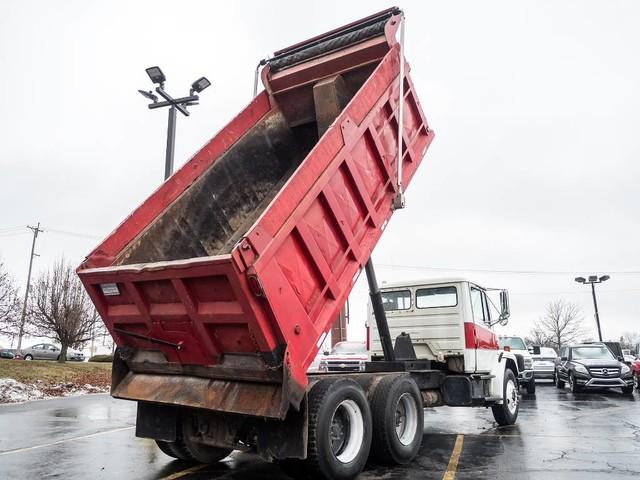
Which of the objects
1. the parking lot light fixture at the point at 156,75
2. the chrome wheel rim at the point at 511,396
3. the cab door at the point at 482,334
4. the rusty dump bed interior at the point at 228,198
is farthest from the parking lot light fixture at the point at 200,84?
the chrome wheel rim at the point at 511,396

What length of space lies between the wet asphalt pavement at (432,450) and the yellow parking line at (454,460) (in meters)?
0.05

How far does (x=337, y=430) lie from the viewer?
17.5 feet

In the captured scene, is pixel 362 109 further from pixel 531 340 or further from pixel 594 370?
pixel 531 340

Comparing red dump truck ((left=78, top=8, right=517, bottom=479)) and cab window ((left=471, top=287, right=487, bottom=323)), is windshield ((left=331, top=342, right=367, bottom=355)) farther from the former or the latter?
red dump truck ((left=78, top=8, right=517, bottom=479))

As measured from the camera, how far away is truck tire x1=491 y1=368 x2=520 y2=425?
9.27 metres

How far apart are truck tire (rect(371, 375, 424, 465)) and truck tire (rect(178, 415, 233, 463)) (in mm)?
1868

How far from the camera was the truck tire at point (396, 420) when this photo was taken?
5863mm

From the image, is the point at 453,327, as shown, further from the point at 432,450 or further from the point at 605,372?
the point at 605,372

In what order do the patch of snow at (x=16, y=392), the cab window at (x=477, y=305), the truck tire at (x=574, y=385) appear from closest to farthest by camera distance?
the cab window at (x=477, y=305) → the patch of snow at (x=16, y=392) → the truck tire at (x=574, y=385)

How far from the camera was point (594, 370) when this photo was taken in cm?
1741

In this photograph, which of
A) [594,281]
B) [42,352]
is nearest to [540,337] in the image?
[594,281]

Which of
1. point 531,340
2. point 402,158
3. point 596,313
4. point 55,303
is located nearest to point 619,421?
point 402,158

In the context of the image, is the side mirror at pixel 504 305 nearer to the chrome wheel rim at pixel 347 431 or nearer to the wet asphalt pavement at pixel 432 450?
the wet asphalt pavement at pixel 432 450

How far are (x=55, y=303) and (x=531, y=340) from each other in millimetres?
65534
